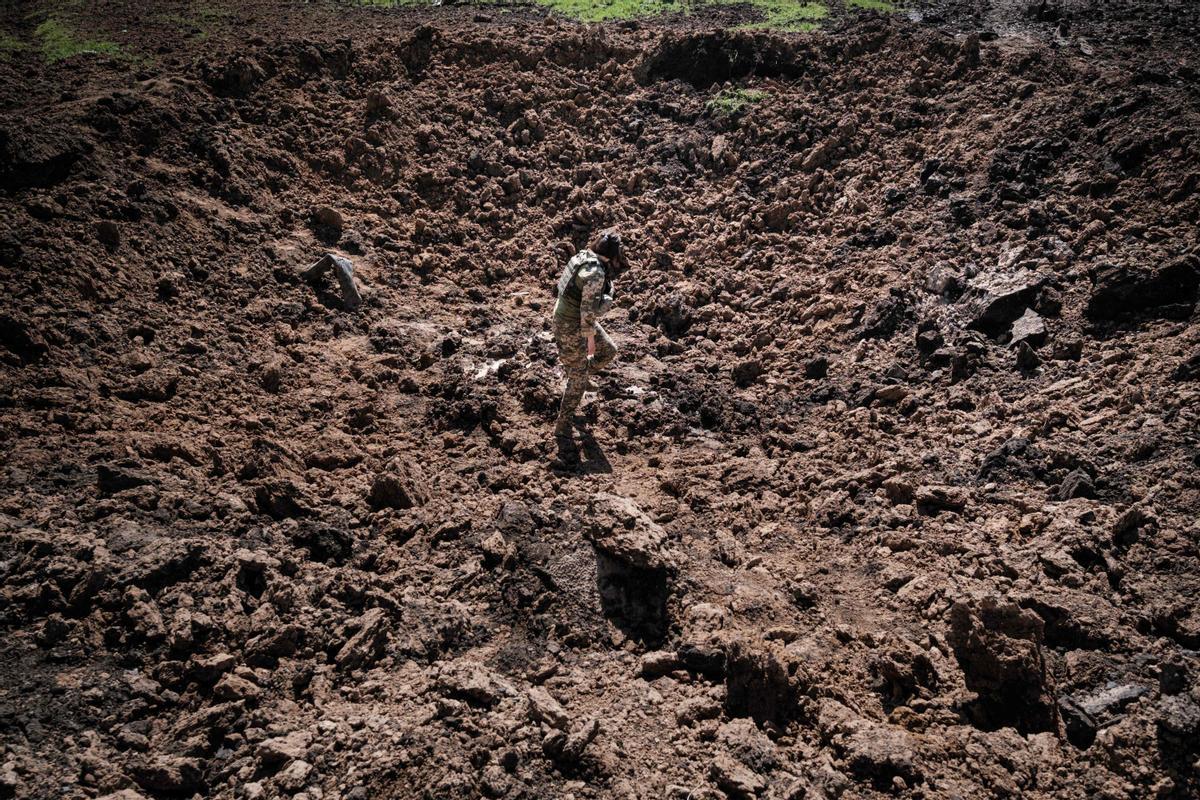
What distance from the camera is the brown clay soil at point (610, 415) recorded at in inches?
161

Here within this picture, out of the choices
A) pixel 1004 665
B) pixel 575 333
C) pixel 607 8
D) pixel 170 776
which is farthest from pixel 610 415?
pixel 607 8

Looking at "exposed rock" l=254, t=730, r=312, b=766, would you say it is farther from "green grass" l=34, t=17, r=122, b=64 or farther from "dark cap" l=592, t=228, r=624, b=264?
"green grass" l=34, t=17, r=122, b=64

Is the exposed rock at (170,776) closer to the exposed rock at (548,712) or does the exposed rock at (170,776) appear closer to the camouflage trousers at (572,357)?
the exposed rock at (548,712)

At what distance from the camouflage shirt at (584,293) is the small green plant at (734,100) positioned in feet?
16.6

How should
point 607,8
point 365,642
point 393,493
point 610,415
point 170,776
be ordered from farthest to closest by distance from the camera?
point 607,8, point 610,415, point 393,493, point 365,642, point 170,776

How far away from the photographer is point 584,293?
21.6 ft

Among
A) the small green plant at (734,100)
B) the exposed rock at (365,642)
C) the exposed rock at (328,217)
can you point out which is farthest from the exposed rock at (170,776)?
the small green plant at (734,100)

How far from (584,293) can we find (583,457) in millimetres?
1464

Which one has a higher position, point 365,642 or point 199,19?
point 199,19

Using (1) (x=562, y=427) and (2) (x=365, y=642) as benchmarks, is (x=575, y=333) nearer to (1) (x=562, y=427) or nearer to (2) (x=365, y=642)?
(1) (x=562, y=427)

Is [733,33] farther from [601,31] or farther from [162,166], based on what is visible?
[162,166]

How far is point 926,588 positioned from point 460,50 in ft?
32.4

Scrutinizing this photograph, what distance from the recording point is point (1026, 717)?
4164 mm

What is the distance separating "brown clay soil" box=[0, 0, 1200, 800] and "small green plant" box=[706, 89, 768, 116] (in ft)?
0.50
